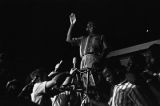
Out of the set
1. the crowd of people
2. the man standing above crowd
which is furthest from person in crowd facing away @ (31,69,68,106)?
the man standing above crowd

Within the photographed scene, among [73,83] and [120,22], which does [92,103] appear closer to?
[73,83]

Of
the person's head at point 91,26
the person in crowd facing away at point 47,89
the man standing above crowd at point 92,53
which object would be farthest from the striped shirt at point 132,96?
the person's head at point 91,26

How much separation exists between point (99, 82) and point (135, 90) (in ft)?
9.65

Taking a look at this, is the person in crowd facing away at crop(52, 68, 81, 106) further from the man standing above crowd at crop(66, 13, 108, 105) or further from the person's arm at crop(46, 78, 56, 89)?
the person's arm at crop(46, 78, 56, 89)

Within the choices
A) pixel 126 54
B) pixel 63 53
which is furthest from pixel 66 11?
pixel 126 54

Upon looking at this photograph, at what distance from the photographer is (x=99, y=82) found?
7.46 metres

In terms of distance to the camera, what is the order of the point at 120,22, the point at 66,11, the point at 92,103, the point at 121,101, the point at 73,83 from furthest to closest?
the point at 120,22, the point at 66,11, the point at 73,83, the point at 92,103, the point at 121,101

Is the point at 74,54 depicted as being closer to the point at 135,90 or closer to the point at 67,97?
the point at 67,97

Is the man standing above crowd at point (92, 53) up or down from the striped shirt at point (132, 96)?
up

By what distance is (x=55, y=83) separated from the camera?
22.7ft

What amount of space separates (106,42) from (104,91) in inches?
49.1

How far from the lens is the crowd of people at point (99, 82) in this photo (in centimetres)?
459

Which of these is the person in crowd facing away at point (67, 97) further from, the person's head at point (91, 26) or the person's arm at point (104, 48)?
the person's head at point (91, 26)

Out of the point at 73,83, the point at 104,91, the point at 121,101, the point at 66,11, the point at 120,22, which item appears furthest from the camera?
the point at 120,22
